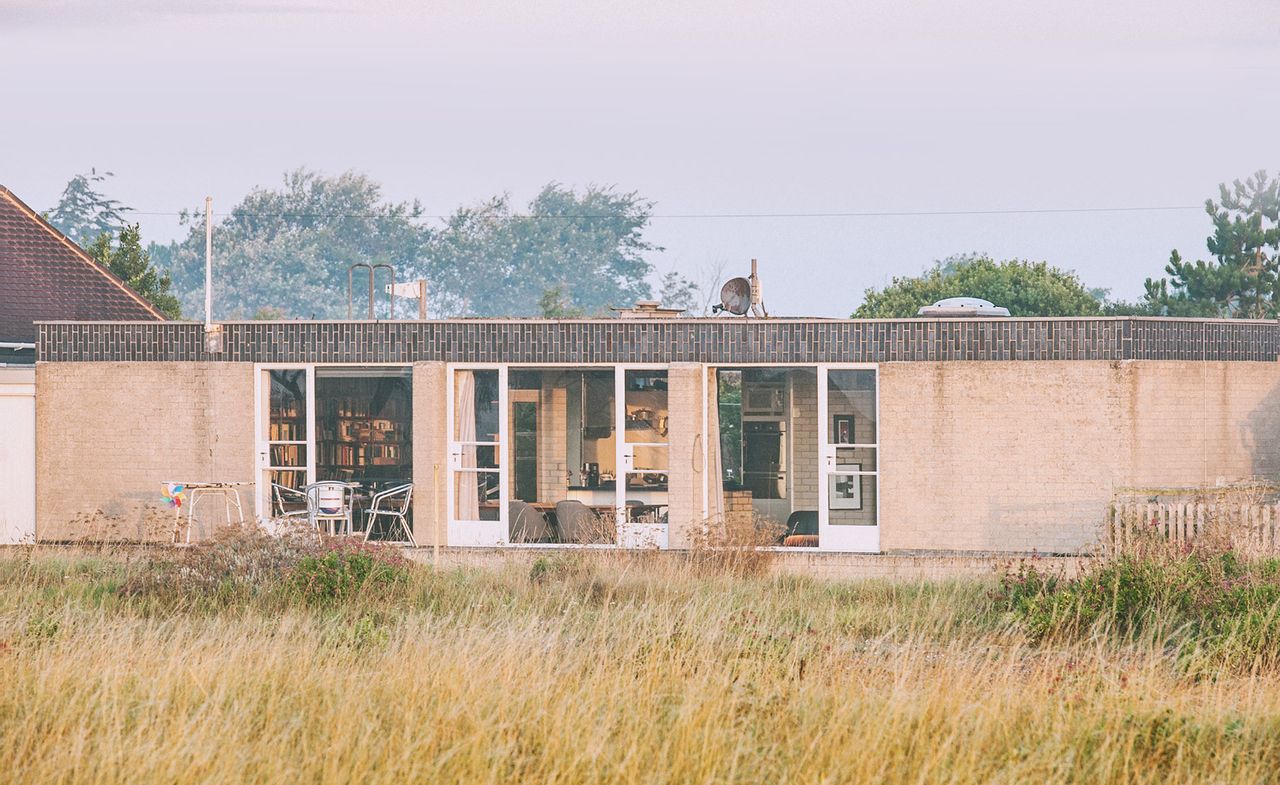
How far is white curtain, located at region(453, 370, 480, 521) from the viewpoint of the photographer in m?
17.1

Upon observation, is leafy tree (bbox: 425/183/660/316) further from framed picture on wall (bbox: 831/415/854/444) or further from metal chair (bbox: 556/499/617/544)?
framed picture on wall (bbox: 831/415/854/444)

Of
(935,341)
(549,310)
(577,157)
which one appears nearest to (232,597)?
(935,341)

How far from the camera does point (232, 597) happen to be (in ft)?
39.5

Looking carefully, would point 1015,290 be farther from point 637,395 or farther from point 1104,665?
point 1104,665

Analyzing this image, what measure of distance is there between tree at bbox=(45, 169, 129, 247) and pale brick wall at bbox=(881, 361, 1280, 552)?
6983 cm

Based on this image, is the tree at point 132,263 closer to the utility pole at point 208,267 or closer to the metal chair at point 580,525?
the utility pole at point 208,267

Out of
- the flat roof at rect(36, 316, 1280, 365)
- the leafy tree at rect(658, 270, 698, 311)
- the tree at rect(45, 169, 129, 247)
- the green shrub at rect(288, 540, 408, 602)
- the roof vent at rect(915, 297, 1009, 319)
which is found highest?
the tree at rect(45, 169, 129, 247)

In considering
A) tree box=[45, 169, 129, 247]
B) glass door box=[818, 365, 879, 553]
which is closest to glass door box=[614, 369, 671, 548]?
glass door box=[818, 365, 879, 553]

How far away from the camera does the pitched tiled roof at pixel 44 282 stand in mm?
23719

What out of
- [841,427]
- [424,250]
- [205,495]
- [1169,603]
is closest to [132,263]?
[205,495]

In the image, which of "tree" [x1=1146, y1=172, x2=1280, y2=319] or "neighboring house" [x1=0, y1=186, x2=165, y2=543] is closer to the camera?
"neighboring house" [x1=0, y1=186, x2=165, y2=543]

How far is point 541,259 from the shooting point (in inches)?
2923

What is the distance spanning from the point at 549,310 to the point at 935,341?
38.9 meters

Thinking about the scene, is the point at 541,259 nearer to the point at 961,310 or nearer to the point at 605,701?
the point at 961,310
